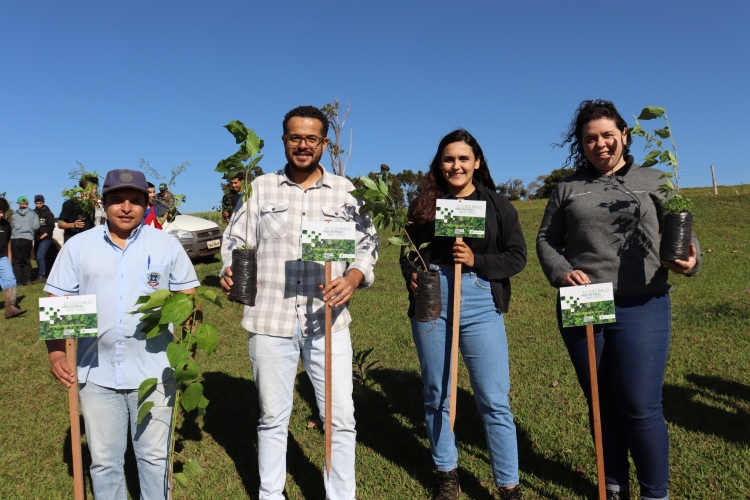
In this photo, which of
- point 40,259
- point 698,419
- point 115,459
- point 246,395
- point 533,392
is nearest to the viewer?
point 115,459

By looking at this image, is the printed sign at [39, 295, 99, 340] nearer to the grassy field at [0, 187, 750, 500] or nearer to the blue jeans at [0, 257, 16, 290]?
the grassy field at [0, 187, 750, 500]

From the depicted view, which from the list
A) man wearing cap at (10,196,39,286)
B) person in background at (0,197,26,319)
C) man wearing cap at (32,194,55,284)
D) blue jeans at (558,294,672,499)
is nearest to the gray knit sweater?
blue jeans at (558,294,672,499)

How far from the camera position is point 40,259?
12922 mm

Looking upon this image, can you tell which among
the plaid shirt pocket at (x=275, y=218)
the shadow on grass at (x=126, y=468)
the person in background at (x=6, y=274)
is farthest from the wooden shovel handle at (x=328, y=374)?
the person in background at (x=6, y=274)

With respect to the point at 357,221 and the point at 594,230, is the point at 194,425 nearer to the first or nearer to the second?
the point at 357,221

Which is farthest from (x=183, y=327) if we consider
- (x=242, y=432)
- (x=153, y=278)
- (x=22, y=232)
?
(x=22, y=232)

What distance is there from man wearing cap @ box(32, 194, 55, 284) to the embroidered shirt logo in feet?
38.8

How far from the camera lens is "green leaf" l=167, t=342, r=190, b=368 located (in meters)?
2.32

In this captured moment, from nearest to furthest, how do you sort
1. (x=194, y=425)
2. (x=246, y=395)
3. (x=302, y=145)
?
1. (x=302, y=145)
2. (x=194, y=425)
3. (x=246, y=395)

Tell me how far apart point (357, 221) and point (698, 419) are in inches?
121

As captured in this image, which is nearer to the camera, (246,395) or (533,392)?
(533,392)

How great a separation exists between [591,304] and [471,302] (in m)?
0.61

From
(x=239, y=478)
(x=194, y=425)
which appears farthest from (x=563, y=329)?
(x=194, y=425)

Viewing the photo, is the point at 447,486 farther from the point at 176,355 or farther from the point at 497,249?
the point at 176,355
